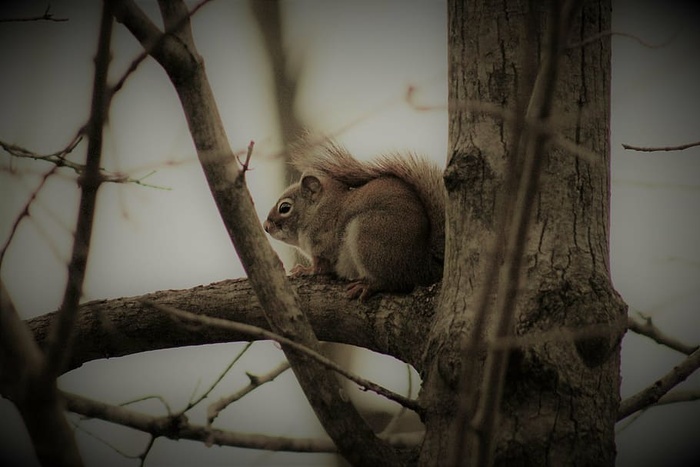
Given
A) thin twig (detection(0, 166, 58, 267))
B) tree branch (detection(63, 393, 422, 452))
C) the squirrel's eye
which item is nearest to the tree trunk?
tree branch (detection(63, 393, 422, 452))

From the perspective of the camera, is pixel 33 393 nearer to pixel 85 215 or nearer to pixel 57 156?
pixel 85 215

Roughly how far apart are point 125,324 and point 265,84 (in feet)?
7.12

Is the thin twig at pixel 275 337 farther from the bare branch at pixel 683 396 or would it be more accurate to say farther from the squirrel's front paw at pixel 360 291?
the bare branch at pixel 683 396

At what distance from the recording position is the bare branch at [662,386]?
2.18 meters

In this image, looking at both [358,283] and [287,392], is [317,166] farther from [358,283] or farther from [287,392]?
[287,392]

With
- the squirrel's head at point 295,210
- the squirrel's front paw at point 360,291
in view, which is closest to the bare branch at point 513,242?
the squirrel's front paw at point 360,291

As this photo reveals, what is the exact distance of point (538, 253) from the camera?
6.58 feet

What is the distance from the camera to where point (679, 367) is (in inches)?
86.0

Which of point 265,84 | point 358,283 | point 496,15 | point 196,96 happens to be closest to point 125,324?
point 358,283

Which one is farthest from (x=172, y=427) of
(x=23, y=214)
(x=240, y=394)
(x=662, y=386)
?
(x=662, y=386)

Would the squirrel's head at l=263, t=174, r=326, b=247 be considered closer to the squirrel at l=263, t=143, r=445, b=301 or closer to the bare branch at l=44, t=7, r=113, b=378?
the squirrel at l=263, t=143, r=445, b=301

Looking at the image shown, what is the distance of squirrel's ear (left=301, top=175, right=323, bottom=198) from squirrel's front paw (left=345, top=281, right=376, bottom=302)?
41.3 inches

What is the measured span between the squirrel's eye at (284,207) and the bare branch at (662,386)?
2.11 m

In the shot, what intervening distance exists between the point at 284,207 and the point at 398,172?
0.88 meters
